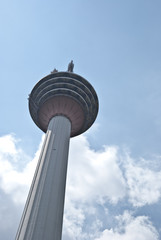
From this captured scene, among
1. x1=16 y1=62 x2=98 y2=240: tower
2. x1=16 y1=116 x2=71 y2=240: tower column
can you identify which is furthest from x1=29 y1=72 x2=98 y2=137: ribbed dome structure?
x1=16 y1=116 x2=71 y2=240: tower column

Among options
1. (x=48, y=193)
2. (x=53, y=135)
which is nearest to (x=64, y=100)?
(x=53, y=135)

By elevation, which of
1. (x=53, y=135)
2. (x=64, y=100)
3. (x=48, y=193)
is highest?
(x=64, y=100)

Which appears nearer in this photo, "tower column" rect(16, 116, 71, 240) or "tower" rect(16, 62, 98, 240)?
"tower column" rect(16, 116, 71, 240)

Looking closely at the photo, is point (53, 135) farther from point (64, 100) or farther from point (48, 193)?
point (48, 193)

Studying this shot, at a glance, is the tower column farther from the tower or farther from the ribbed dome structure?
the ribbed dome structure

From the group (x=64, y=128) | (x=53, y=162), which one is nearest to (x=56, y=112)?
(x=64, y=128)

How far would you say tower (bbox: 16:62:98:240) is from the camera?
2662 centimetres

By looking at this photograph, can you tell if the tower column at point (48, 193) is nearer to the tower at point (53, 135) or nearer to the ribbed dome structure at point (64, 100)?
the tower at point (53, 135)

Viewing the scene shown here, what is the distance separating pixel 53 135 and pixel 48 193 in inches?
442

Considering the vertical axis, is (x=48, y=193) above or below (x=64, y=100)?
below

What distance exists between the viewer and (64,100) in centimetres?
4312

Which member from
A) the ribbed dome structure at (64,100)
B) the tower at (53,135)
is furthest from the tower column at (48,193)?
the ribbed dome structure at (64,100)

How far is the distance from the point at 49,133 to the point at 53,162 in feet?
22.3

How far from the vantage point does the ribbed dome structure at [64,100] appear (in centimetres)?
Result: 4288
